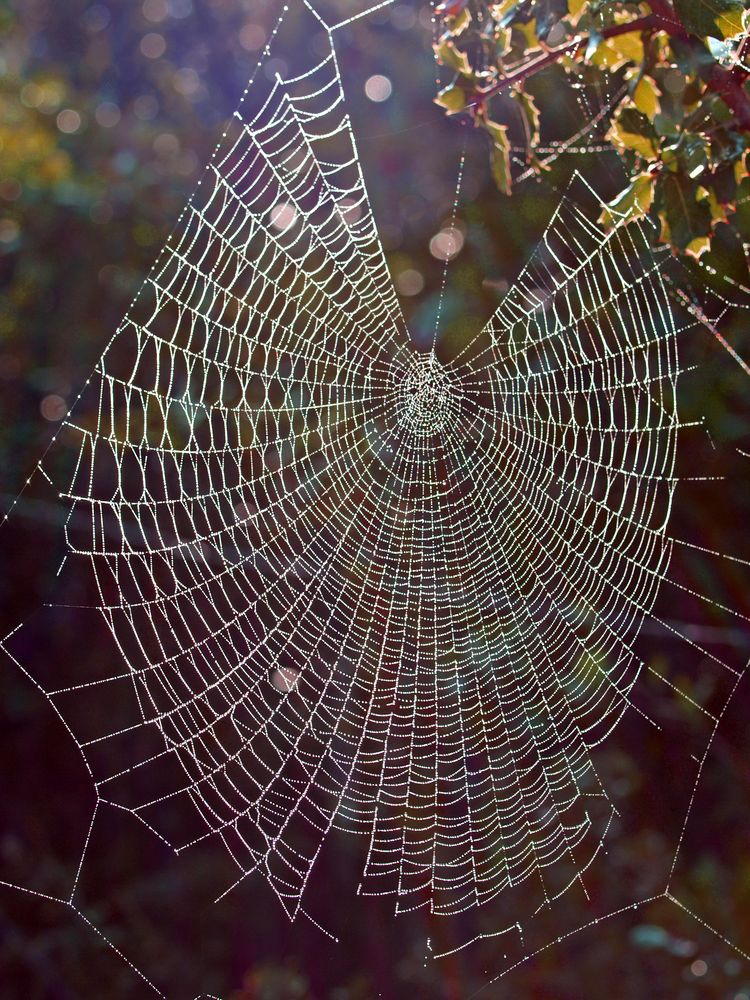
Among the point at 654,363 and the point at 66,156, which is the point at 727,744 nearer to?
the point at 654,363

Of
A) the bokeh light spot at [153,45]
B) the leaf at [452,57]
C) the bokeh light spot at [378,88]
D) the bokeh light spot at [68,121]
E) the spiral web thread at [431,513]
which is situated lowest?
the spiral web thread at [431,513]

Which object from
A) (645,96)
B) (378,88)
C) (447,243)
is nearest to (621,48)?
(645,96)

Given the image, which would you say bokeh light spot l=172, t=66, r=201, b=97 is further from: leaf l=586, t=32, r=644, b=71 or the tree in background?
leaf l=586, t=32, r=644, b=71

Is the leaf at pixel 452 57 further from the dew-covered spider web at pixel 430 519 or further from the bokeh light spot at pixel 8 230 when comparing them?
the bokeh light spot at pixel 8 230

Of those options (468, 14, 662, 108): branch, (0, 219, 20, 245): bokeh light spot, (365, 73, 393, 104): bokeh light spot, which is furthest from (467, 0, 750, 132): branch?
(0, 219, 20, 245): bokeh light spot

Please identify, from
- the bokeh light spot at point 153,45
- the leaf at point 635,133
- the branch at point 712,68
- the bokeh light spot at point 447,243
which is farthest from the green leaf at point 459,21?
the bokeh light spot at point 153,45

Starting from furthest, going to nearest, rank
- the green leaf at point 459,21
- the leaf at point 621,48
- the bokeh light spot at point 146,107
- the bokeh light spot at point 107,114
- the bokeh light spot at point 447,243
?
the bokeh light spot at point 146,107 < the bokeh light spot at point 107,114 < the bokeh light spot at point 447,243 < the green leaf at point 459,21 < the leaf at point 621,48

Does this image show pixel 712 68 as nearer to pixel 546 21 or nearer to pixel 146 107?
pixel 546 21

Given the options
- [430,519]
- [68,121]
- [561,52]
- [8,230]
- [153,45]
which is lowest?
[430,519]
